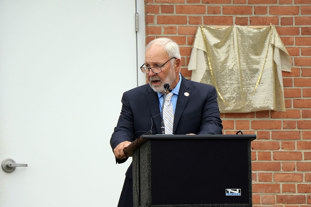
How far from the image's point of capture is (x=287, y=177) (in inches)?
233

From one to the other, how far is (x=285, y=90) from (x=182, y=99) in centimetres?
237

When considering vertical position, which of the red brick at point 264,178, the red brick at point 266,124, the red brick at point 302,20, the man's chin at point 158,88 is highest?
the red brick at point 302,20

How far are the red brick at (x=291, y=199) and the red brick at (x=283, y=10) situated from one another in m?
1.71

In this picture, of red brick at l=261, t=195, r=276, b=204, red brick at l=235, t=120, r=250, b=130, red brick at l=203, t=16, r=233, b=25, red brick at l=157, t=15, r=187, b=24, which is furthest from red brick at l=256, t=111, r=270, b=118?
red brick at l=157, t=15, r=187, b=24

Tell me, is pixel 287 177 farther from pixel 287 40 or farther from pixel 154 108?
pixel 154 108

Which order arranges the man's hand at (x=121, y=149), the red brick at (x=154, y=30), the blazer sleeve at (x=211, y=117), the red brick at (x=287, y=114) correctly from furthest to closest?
1. the red brick at (x=287, y=114)
2. the red brick at (x=154, y=30)
3. the blazer sleeve at (x=211, y=117)
4. the man's hand at (x=121, y=149)

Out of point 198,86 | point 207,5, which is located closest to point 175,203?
point 198,86

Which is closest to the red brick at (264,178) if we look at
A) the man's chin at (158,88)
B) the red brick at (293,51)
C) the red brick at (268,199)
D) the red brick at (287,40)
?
the red brick at (268,199)

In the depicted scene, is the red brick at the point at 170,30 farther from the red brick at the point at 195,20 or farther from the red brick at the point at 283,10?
the red brick at the point at 283,10

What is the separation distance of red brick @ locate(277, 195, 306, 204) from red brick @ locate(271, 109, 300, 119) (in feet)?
2.39

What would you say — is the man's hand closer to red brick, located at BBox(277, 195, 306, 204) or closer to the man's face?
the man's face

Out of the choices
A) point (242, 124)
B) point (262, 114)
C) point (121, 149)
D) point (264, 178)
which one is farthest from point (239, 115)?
point (121, 149)

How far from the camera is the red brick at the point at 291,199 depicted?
5898 millimetres

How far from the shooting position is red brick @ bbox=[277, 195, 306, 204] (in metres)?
5.90
